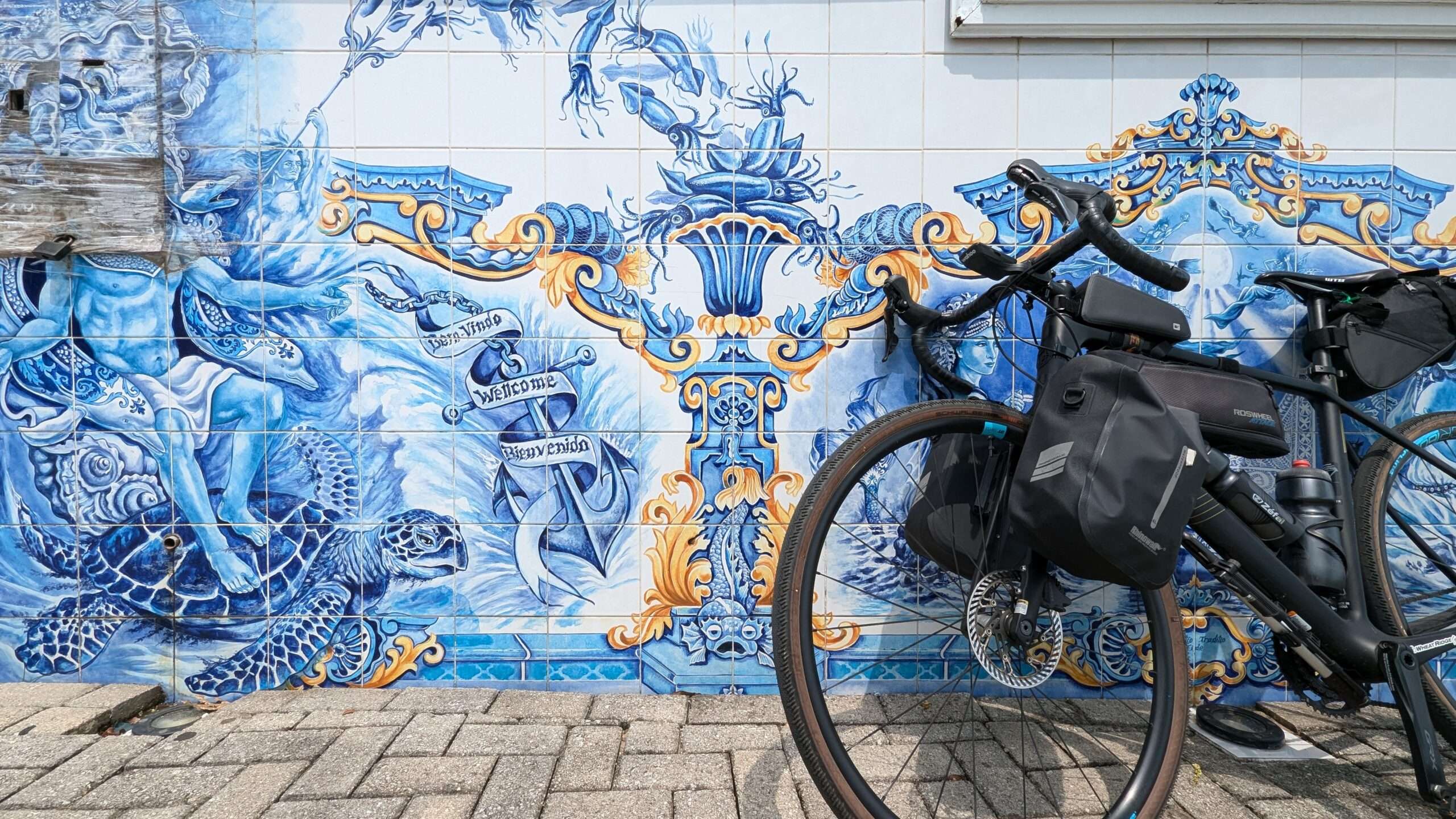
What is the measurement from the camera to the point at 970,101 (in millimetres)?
2211

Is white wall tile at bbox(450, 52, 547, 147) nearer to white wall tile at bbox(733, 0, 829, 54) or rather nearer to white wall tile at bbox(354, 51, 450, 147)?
white wall tile at bbox(354, 51, 450, 147)

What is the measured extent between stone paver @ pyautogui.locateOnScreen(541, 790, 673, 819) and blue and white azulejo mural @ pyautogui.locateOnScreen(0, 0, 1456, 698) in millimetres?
547

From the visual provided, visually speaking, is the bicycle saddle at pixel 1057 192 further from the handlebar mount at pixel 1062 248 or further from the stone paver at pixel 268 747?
the stone paver at pixel 268 747

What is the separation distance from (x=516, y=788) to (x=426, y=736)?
39 cm

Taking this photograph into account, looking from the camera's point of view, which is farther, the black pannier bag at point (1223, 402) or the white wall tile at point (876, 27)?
the white wall tile at point (876, 27)

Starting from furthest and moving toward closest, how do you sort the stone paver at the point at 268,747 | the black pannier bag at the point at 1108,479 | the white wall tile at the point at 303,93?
1. the white wall tile at the point at 303,93
2. the stone paver at the point at 268,747
3. the black pannier bag at the point at 1108,479

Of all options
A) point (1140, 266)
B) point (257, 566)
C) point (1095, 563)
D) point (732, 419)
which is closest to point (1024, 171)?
point (1140, 266)

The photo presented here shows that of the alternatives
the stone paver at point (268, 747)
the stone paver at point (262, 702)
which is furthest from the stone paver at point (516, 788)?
the stone paver at point (262, 702)

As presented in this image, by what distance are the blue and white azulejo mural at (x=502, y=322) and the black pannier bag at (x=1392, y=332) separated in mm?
247

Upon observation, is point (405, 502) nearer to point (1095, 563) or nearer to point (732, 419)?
point (732, 419)

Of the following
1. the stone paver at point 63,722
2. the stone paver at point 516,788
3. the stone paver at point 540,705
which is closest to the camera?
the stone paver at point 516,788

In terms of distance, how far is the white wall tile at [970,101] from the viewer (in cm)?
220

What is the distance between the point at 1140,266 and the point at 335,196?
2.24 meters

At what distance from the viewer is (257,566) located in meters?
2.23
